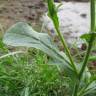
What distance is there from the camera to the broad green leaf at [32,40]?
87.3 inches

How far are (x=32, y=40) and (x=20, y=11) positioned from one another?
79.2 inches

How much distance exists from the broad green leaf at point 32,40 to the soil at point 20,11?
60.2 inches

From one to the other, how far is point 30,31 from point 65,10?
201cm

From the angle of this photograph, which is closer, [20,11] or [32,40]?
[32,40]

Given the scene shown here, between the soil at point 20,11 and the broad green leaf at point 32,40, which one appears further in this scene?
the soil at point 20,11

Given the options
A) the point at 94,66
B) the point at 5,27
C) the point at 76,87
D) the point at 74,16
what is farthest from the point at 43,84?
the point at 74,16

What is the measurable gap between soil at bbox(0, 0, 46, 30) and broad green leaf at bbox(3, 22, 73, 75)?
153cm

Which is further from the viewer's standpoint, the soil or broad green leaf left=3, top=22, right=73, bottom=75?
the soil

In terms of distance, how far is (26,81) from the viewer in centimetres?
→ 271

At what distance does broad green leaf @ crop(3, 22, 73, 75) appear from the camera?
2.22 metres

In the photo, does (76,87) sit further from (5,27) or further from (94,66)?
(5,27)

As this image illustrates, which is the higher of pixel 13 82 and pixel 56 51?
pixel 56 51

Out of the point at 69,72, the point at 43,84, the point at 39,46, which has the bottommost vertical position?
the point at 43,84

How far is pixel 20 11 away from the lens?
4.28m
